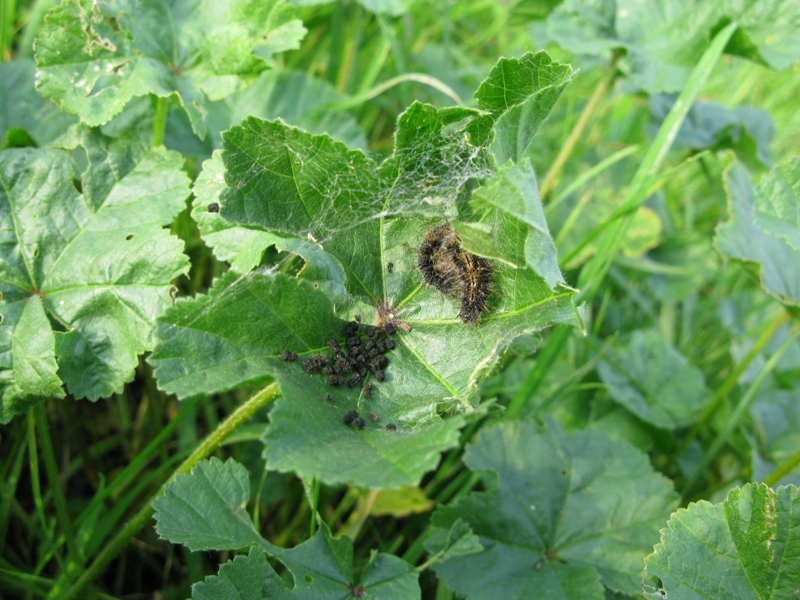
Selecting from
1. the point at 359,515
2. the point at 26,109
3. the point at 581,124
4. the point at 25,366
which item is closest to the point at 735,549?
the point at 359,515

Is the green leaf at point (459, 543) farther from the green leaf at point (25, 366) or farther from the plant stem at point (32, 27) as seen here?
the plant stem at point (32, 27)

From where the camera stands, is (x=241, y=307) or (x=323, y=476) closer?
(x=323, y=476)

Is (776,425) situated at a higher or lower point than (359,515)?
higher

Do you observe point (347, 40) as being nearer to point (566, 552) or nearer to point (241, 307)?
point (241, 307)

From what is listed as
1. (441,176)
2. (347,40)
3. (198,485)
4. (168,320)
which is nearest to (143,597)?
(198,485)

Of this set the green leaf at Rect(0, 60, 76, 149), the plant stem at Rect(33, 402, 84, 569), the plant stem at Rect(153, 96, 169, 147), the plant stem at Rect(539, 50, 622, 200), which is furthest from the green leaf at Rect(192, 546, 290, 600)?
the plant stem at Rect(539, 50, 622, 200)

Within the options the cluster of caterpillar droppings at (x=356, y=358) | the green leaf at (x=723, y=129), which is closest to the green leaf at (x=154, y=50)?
the cluster of caterpillar droppings at (x=356, y=358)

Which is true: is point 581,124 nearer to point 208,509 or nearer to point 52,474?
point 208,509
